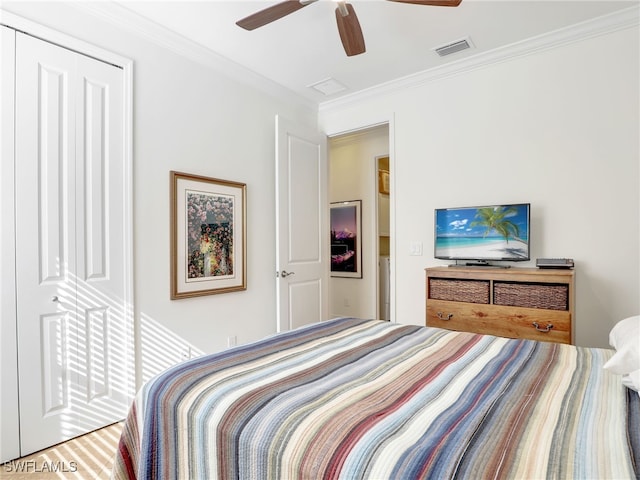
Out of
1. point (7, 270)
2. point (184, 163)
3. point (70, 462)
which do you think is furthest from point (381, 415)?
point (184, 163)

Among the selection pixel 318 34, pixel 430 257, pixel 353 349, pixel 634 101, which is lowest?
pixel 353 349

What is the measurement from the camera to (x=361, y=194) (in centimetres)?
505

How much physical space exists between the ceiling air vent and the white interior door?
1420 millimetres

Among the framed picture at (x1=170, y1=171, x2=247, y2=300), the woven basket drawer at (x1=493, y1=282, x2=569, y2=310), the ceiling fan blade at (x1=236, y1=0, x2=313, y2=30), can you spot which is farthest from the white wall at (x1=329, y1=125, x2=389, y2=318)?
the ceiling fan blade at (x1=236, y1=0, x2=313, y2=30)

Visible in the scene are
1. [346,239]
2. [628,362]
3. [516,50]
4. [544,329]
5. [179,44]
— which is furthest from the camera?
[346,239]

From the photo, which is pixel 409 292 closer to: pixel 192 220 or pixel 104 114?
pixel 192 220

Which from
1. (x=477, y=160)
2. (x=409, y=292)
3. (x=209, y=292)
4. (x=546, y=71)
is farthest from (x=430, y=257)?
(x=209, y=292)

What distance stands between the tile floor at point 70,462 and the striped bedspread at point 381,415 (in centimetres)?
94

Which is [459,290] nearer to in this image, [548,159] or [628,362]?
[548,159]

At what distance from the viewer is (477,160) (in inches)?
124

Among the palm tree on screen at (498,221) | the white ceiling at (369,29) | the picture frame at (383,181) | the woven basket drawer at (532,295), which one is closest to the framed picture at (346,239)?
the picture frame at (383,181)

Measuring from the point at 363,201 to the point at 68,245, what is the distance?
3544 mm

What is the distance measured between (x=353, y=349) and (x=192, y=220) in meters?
1.87

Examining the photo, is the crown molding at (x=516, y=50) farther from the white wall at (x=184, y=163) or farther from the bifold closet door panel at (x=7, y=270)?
the bifold closet door panel at (x=7, y=270)
